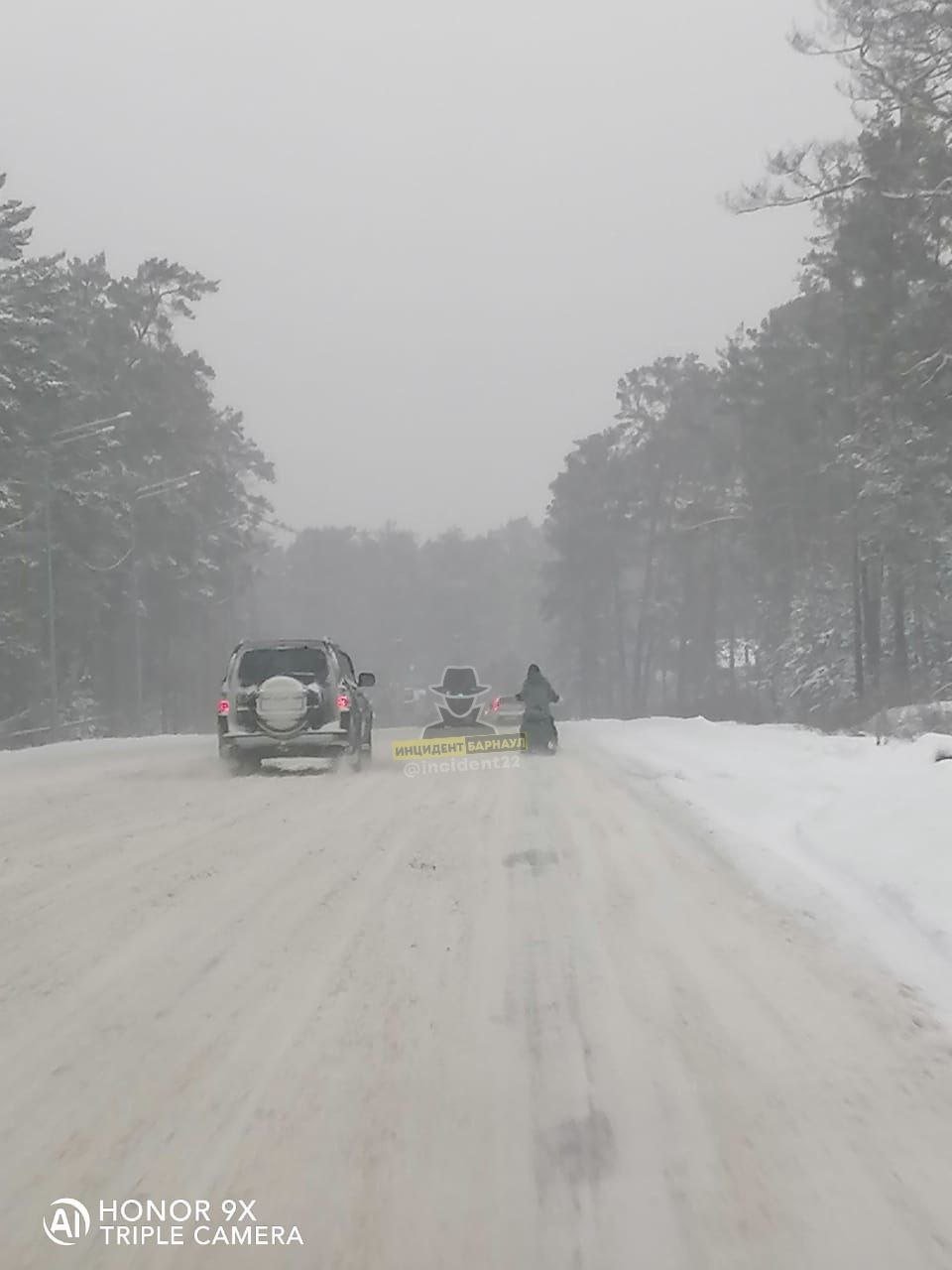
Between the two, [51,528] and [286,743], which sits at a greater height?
[51,528]

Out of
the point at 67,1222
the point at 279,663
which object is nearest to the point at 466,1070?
the point at 67,1222

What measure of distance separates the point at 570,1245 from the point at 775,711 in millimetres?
43525

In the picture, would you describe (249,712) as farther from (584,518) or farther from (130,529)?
(584,518)

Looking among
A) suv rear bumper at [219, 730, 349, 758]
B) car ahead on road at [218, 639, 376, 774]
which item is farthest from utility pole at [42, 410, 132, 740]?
suv rear bumper at [219, 730, 349, 758]

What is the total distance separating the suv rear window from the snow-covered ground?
17.3 ft

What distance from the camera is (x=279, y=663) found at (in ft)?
68.9

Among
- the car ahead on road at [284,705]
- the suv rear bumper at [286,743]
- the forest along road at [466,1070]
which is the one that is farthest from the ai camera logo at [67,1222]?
the suv rear bumper at [286,743]

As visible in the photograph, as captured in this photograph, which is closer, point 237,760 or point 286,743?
point 286,743

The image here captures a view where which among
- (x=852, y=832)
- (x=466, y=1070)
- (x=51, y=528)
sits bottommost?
(x=466, y=1070)

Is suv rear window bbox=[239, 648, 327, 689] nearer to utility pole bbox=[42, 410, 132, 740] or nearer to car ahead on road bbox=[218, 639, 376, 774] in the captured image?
car ahead on road bbox=[218, 639, 376, 774]

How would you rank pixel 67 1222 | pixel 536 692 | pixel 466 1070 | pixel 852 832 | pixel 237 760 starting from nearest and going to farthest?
pixel 67 1222 → pixel 466 1070 → pixel 852 832 → pixel 237 760 → pixel 536 692

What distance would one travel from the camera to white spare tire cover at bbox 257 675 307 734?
19.9m

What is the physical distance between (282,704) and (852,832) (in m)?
11.0

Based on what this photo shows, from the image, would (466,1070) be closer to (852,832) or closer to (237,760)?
(852,832)
